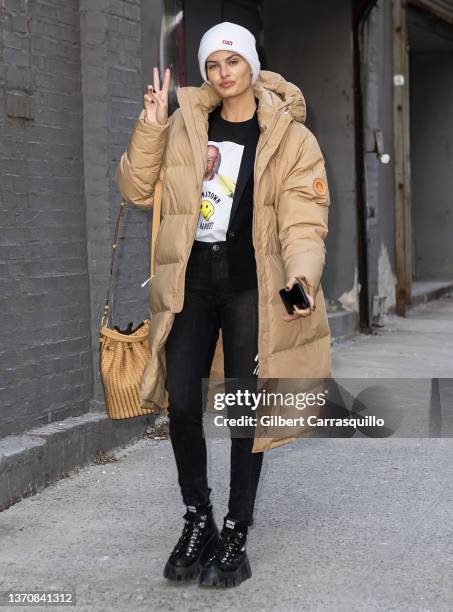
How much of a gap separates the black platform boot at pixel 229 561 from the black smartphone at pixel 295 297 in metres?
0.88

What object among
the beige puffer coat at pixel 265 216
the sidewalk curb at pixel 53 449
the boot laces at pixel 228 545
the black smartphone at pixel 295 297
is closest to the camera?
the black smartphone at pixel 295 297

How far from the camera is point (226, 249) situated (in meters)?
3.81

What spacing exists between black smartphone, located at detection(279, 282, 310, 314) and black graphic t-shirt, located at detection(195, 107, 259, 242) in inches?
14.0

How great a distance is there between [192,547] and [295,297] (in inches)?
40.9

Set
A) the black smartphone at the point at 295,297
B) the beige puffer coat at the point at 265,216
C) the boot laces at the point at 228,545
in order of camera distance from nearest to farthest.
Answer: the black smartphone at the point at 295,297 < the beige puffer coat at the point at 265,216 < the boot laces at the point at 228,545

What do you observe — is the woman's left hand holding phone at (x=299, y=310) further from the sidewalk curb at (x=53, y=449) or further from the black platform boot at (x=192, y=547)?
the sidewalk curb at (x=53, y=449)

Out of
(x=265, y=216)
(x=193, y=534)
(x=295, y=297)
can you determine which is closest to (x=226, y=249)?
(x=265, y=216)

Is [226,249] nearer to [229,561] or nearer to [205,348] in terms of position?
[205,348]

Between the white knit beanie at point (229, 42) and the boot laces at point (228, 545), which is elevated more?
the white knit beanie at point (229, 42)

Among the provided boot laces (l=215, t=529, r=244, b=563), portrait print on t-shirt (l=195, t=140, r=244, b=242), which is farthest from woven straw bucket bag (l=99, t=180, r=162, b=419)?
boot laces (l=215, t=529, r=244, b=563)

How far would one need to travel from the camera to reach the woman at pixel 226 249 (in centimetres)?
380

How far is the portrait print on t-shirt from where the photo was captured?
382cm

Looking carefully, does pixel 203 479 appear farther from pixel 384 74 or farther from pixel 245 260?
pixel 384 74

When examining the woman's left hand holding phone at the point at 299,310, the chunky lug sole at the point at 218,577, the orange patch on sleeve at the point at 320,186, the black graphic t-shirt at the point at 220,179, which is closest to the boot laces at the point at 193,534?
the chunky lug sole at the point at 218,577
